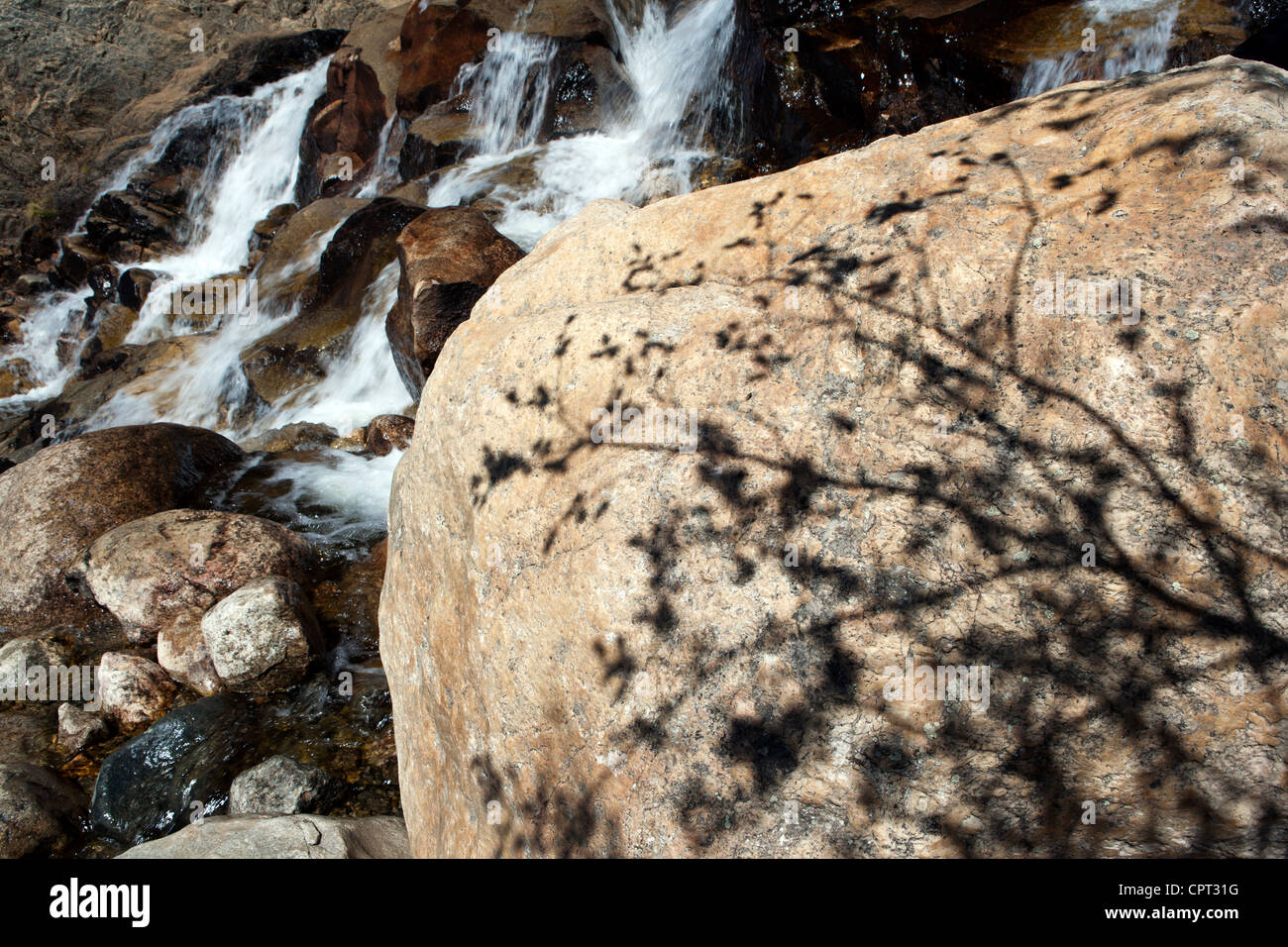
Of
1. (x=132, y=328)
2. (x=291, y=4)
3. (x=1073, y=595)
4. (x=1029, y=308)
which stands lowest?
(x=1073, y=595)

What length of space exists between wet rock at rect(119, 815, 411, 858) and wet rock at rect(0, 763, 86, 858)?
122cm

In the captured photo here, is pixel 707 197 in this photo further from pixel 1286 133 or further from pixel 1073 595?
pixel 1073 595

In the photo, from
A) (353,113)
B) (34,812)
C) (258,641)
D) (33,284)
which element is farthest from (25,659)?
(33,284)

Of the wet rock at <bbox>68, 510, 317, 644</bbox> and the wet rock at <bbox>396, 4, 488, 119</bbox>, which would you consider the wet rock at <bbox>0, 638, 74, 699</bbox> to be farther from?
the wet rock at <bbox>396, 4, 488, 119</bbox>

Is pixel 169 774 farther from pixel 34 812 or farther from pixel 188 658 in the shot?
pixel 188 658

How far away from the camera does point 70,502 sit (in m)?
6.91

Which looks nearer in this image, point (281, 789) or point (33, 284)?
point (281, 789)

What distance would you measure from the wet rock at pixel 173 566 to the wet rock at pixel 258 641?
0.55m

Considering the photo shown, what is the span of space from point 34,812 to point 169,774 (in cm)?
64

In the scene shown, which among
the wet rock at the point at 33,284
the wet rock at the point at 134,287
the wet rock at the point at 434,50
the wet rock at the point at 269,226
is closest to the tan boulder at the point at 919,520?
the wet rock at the point at 434,50

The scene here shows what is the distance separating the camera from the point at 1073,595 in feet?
6.13

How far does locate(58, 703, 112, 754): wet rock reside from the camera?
16.5 ft

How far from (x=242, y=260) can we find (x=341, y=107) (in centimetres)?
442
